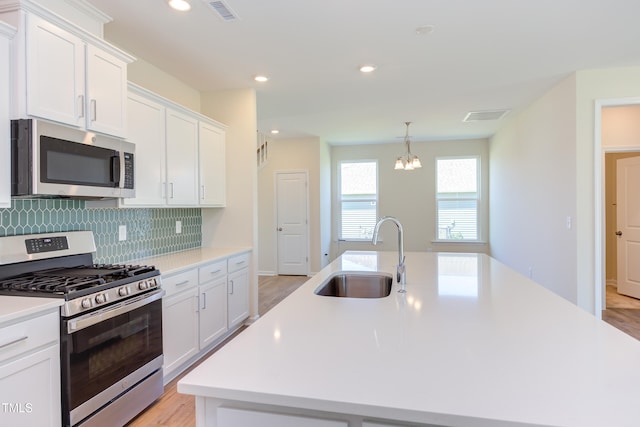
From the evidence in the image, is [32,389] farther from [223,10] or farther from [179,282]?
[223,10]

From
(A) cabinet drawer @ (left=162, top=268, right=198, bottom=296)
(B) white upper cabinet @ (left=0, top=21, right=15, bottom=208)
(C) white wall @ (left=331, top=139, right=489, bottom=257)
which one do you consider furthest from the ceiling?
(C) white wall @ (left=331, top=139, right=489, bottom=257)

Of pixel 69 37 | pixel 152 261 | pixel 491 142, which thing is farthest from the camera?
pixel 491 142

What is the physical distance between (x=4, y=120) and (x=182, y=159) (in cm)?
149

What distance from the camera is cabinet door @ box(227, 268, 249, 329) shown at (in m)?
3.41

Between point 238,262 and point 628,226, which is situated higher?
point 628,226

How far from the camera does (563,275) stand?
147 inches

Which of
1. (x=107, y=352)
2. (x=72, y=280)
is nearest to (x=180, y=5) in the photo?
(x=72, y=280)

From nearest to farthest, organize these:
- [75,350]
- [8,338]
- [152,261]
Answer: [8,338], [75,350], [152,261]

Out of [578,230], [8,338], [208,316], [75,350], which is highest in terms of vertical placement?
[578,230]

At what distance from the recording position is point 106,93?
2.21m

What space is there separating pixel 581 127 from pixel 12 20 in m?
4.39

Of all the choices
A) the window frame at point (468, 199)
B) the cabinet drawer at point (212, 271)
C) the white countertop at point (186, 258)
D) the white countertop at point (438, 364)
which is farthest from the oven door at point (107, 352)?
the window frame at point (468, 199)

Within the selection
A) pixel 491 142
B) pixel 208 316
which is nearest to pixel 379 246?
pixel 491 142

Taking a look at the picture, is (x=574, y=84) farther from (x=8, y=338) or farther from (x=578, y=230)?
(x=8, y=338)
